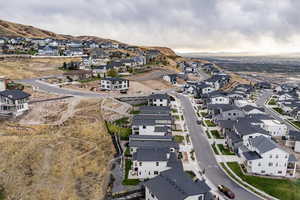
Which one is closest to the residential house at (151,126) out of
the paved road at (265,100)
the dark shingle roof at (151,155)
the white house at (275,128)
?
the dark shingle roof at (151,155)

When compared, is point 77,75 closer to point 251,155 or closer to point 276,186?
point 251,155

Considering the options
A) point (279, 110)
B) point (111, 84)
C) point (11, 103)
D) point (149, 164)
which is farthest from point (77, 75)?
point (279, 110)

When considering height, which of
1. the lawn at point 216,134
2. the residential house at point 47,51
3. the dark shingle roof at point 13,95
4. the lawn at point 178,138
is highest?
the residential house at point 47,51

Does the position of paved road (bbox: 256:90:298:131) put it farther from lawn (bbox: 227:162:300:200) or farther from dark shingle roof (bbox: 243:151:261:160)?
lawn (bbox: 227:162:300:200)

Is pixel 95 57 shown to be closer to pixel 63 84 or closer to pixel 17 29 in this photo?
pixel 63 84

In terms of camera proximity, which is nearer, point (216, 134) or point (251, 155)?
point (251, 155)

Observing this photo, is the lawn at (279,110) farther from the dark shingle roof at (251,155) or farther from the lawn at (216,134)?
the dark shingle roof at (251,155)
